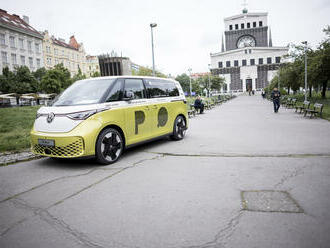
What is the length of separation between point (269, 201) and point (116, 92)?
12.9 feet

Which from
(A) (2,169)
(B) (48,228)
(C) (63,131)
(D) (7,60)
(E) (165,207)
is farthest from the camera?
(D) (7,60)

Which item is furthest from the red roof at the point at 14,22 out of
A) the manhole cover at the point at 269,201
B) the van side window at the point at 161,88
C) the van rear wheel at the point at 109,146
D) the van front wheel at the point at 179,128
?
the manhole cover at the point at 269,201

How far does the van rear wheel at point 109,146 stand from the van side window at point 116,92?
0.70m

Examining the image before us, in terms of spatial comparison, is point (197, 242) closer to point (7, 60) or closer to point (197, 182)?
point (197, 182)

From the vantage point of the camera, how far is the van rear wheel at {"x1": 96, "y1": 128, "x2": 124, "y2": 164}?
17.1 ft

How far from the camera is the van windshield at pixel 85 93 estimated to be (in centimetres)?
548

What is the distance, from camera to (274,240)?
8.09 ft

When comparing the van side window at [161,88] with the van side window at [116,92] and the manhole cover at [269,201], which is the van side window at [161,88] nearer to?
the van side window at [116,92]

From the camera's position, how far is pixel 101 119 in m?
5.23

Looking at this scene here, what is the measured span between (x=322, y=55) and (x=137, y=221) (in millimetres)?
30871

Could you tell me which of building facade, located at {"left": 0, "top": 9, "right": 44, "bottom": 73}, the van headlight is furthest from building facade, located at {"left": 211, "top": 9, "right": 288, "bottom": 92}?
the van headlight

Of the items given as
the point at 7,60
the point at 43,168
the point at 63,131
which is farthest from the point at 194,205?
the point at 7,60

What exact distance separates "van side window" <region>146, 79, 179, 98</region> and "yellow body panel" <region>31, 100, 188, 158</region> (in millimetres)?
294

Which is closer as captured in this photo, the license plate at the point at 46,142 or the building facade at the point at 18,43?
the license plate at the point at 46,142
